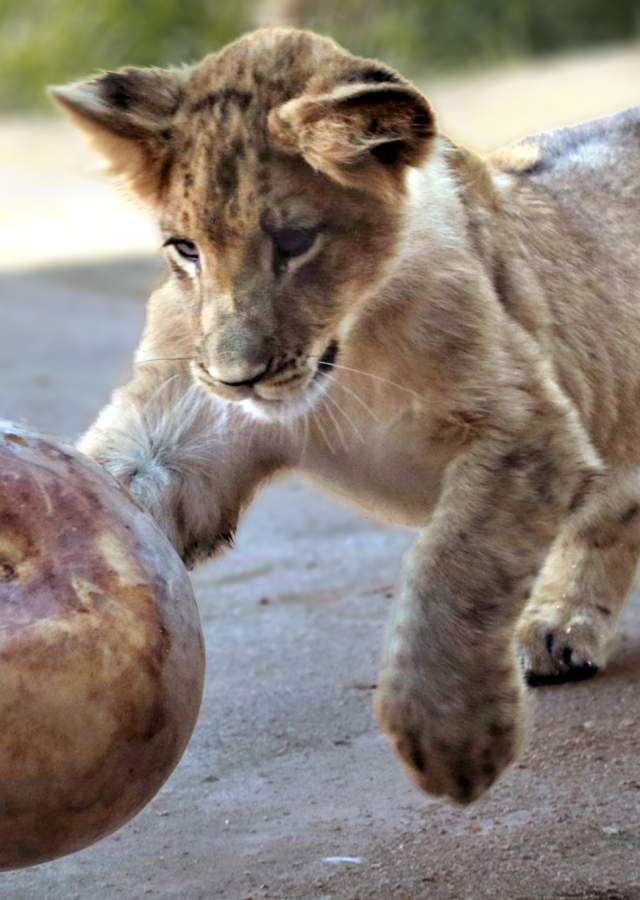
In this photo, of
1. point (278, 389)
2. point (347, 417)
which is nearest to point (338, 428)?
point (347, 417)

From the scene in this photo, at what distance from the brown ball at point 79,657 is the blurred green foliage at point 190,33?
53.6 feet

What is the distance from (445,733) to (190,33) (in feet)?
57.5

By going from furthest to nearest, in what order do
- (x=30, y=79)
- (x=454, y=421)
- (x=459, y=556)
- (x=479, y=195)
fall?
(x=30, y=79) → (x=479, y=195) → (x=454, y=421) → (x=459, y=556)

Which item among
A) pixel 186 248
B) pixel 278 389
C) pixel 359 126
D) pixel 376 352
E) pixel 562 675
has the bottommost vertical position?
pixel 562 675

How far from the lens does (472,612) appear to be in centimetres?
360

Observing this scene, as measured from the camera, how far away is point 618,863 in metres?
A: 3.45

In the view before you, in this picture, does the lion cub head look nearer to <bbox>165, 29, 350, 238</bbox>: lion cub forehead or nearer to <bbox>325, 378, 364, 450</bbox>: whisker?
<bbox>165, 29, 350, 238</bbox>: lion cub forehead

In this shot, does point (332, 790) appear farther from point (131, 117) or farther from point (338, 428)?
point (131, 117)

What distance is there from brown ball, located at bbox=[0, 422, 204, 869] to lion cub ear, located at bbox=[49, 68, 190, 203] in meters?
0.95

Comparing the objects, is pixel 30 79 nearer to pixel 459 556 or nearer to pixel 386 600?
pixel 386 600

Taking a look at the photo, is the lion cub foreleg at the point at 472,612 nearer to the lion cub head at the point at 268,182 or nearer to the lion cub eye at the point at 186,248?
the lion cub head at the point at 268,182

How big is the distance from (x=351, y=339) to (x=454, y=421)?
30 cm

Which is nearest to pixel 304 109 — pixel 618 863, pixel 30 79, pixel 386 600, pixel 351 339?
pixel 351 339

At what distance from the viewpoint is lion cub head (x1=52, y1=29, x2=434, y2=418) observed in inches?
141
